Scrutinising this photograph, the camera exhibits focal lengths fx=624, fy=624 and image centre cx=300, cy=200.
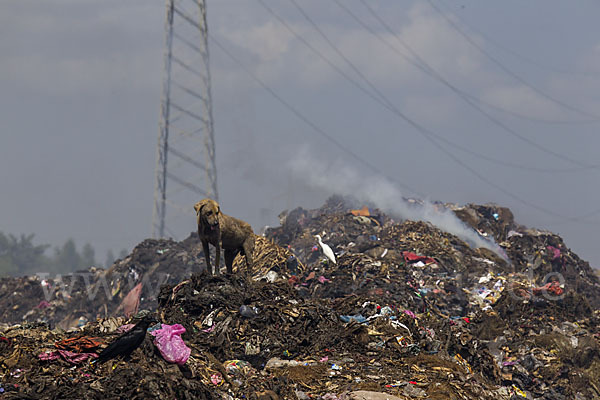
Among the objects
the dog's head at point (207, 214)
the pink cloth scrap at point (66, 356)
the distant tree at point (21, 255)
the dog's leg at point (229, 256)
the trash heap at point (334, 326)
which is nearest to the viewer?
the pink cloth scrap at point (66, 356)

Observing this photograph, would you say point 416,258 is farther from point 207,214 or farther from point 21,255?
point 21,255

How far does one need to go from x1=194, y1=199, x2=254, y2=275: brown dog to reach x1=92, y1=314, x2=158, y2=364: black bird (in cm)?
356

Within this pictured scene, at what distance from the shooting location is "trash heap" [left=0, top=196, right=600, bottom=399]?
28.7 feet

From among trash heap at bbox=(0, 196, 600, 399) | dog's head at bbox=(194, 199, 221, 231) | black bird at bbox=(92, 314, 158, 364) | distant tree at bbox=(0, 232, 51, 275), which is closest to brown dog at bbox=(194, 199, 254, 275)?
dog's head at bbox=(194, 199, 221, 231)

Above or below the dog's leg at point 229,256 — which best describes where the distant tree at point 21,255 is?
below

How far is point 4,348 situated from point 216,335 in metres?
3.37

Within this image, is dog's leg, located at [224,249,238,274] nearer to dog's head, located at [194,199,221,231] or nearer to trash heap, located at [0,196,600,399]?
trash heap, located at [0,196,600,399]

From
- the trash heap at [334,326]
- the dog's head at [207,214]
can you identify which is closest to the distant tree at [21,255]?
the trash heap at [334,326]

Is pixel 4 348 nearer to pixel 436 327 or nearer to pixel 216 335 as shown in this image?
pixel 216 335

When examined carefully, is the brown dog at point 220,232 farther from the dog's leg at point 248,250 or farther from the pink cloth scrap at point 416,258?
the pink cloth scrap at point 416,258

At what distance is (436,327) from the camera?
1345cm

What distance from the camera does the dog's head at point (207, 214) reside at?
12008mm

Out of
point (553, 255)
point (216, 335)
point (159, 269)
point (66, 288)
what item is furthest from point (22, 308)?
point (553, 255)

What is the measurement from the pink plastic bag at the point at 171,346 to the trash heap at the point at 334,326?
0.03m
